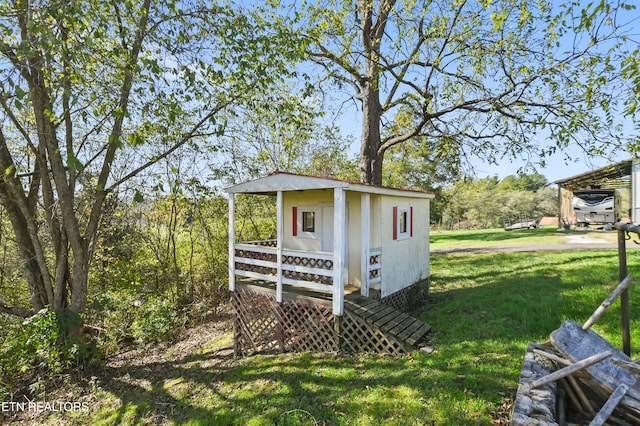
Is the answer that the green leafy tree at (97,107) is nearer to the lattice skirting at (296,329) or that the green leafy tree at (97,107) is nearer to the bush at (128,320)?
the bush at (128,320)

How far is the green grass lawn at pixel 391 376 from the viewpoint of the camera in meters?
4.05

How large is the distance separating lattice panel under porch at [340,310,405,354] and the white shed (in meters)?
0.34

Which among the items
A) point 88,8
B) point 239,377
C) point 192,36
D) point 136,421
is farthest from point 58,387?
point 192,36

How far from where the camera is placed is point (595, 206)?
18109 mm

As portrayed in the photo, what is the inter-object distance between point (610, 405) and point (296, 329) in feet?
17.4

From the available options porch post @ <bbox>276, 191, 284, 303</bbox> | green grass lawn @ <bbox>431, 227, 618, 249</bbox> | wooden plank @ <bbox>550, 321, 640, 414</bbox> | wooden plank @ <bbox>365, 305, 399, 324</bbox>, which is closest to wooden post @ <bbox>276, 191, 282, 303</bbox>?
porch post @ <bbox>276, 191, 284, 303</bbox>

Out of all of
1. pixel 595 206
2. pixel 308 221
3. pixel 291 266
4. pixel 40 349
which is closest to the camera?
pixel 40 349

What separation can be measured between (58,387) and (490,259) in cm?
1433

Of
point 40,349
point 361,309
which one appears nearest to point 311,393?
point 361,309

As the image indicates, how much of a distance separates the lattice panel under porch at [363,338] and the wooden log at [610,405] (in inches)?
122

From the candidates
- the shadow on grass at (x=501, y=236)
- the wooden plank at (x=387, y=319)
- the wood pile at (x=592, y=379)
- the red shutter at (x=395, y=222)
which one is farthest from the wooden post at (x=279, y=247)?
the shadow on grass at (x=501, y=236)

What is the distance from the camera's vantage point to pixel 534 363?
369 cm

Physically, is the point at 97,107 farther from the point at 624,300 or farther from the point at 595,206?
the point at 595,206

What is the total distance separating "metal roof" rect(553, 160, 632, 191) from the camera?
17281 millimetres
